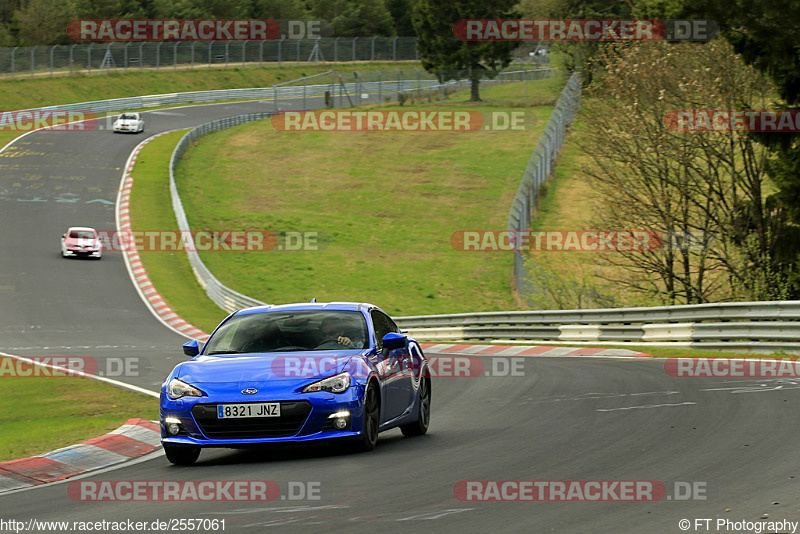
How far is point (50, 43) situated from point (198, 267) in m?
66.3

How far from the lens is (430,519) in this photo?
7.16 m

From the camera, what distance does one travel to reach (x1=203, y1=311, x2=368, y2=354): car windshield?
1096 centimetres

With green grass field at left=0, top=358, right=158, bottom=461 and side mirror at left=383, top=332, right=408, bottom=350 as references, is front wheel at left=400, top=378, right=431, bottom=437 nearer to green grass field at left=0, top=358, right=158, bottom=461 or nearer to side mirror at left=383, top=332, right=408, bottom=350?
side mirror at left=383, top=332, right=408, bottom=350

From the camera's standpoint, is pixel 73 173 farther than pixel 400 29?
No

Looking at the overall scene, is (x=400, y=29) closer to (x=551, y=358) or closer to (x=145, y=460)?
(x=551, y=358)

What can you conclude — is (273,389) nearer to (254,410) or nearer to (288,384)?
(288,384)

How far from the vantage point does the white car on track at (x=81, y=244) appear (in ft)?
141

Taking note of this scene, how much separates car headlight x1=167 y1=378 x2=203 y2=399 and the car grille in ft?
0.49

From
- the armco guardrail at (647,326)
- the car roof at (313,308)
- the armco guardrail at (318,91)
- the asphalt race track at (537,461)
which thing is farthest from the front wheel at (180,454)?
the armco guardrail at (318,91)

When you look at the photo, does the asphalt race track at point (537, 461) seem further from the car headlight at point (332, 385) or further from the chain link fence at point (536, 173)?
the chain link fence at point (536, 173)

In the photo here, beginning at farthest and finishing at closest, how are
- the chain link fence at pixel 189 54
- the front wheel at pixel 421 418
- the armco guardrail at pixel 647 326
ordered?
the chain link fence at pixel 189 54 < the armco guardrail at pixel 647 326 < the front wheel at pixel 421 418

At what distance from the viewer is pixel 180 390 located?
10.2 meters

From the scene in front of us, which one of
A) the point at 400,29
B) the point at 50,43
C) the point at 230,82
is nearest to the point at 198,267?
the point at 230,82

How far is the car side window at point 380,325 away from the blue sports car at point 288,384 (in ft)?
0.10
